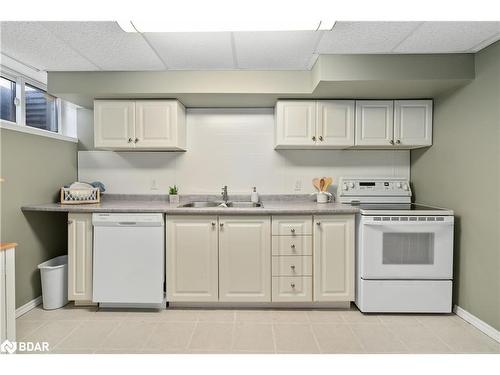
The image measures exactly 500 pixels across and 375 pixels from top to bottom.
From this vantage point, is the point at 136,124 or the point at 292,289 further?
the point at 136,124

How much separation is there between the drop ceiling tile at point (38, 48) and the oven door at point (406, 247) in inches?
107

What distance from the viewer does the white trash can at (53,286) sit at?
2.54m

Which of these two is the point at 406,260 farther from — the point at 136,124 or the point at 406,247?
the point at 136,124

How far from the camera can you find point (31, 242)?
2.60 m

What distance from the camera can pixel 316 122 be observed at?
111 inches

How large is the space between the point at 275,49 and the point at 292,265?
1776 mm

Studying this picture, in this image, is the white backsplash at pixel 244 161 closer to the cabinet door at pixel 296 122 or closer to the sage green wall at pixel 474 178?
the cabinet door at pixel 296 122

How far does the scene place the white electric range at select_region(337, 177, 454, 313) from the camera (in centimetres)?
244

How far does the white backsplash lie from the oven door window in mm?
911

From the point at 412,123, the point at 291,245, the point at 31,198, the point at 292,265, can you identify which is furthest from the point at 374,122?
the point at 31,198

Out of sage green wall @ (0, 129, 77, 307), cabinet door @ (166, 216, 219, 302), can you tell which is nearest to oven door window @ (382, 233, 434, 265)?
cabinet door @ (166, 216, 219, 302)

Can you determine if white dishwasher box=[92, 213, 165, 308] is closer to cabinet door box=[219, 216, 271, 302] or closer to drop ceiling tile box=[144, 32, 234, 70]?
cabinet door box=[219, 216, 271, 302]

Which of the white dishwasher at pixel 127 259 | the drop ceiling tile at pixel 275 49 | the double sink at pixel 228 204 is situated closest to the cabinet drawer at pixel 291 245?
the double sink at pixel 228 204

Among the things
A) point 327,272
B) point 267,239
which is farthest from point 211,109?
point 327,272
